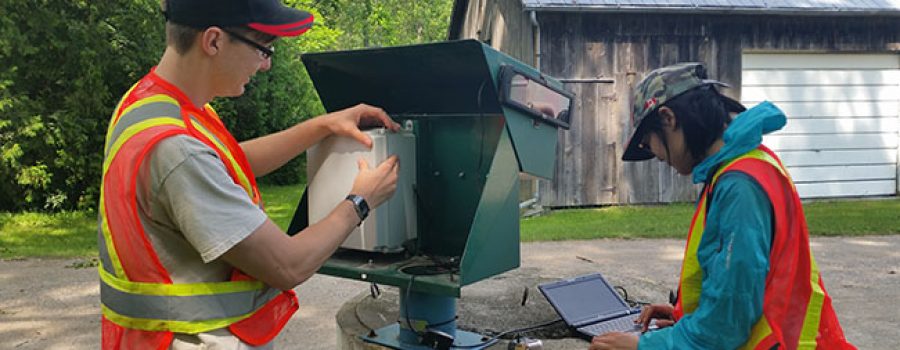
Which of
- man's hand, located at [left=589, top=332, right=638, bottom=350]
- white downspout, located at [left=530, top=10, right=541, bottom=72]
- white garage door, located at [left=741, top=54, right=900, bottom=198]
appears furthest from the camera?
white garage door, located at [left=741, top=54, right=900, bottom=198]

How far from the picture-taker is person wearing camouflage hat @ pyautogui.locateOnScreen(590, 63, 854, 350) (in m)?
1.80

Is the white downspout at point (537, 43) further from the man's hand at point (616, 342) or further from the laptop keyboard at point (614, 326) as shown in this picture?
the man's hand at point (616, 342)

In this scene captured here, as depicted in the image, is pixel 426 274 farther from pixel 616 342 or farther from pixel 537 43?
pixel 537 43

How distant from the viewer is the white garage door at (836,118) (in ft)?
38.4

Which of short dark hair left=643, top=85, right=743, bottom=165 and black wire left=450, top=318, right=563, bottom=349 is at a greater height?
short dark hair left=643, top=85, right=743, bottom=165

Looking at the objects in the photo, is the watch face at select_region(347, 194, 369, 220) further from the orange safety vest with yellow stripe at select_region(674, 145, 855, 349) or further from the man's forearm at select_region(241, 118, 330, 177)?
the orange safety vest with yellow stripe at select_region(674, 145, 855, 349)

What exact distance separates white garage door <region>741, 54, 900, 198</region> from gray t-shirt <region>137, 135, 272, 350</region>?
37.0ft

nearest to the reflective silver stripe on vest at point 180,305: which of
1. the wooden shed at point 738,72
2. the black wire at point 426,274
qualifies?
the black wire at point 426,274

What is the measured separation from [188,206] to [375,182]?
0.71 m

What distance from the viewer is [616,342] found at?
2.15 metres

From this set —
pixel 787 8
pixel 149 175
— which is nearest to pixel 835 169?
pixel 787 8

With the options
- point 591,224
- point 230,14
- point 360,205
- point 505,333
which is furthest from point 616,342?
point 591,224

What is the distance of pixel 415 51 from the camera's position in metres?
2.66

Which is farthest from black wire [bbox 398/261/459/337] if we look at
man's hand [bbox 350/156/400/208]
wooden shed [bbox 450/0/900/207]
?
wooden shed [bbox 450/0/900/207]
